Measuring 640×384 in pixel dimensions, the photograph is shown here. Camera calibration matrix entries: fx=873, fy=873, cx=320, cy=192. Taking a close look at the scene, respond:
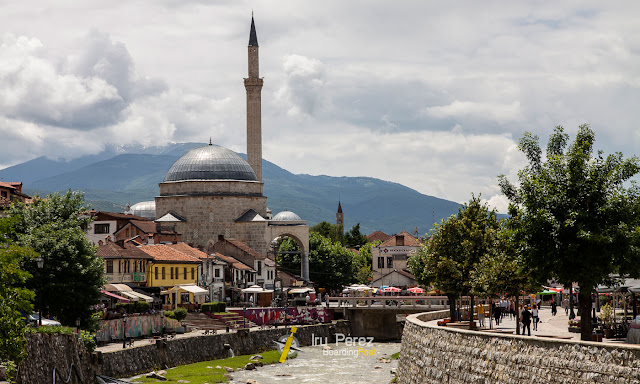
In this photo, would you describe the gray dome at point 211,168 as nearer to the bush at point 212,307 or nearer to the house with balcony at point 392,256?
the house with balcony at point 392,256

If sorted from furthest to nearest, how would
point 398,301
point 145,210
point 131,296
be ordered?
point 145,210 < point 398,301 < point 131,296

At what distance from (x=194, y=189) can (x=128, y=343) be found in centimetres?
Result: 5543

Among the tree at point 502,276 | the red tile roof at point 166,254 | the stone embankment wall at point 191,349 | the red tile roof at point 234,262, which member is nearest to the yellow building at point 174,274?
the red tile roof at point 166,254

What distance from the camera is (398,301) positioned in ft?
221

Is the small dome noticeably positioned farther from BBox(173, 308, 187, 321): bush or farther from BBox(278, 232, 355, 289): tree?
BBox(173, 308, 187, 321): bush

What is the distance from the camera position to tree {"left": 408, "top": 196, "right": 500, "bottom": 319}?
39.5 meters

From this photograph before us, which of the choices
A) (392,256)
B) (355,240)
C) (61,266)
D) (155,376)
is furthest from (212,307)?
(355,240)

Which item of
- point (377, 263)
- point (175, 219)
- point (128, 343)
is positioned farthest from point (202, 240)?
point (128, 343)

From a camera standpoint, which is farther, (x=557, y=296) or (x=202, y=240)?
(x=202, y=240)

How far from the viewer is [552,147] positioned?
89.8 ft

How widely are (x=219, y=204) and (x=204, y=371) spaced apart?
54.6 meters

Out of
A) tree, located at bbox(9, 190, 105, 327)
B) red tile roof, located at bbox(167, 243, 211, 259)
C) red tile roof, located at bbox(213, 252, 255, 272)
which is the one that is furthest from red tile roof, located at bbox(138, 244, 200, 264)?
tree, located at bbox(9, 190, 105, 327)

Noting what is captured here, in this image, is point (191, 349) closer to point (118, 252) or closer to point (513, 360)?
point (118, 252)

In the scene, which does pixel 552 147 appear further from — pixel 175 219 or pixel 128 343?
pixel 175 219
